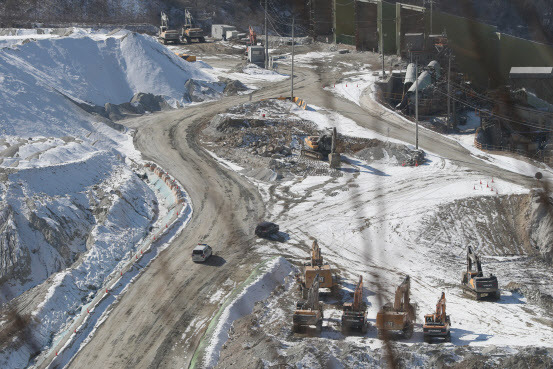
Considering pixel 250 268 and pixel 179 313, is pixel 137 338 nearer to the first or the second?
pixel 179 313

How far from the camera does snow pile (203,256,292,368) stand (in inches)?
1007

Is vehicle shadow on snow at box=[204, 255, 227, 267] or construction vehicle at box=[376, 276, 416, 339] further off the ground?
construction vehicle at box=[376, 276, 416, 339]

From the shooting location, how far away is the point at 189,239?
3791 cm

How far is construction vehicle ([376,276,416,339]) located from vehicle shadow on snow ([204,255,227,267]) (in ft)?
34.5

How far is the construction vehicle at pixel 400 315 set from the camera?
25.4 meters

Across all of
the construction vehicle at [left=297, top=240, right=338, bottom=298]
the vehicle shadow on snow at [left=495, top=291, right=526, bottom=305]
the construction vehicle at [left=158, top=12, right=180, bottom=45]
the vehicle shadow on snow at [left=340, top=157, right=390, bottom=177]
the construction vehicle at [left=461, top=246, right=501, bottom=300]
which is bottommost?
the vehicle shadow on snow at [left=495, top=291, right=526, bottom=305]

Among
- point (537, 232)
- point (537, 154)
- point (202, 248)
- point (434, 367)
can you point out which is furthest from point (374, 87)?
point (434, 367)

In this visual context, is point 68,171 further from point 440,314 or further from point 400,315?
point 440,314

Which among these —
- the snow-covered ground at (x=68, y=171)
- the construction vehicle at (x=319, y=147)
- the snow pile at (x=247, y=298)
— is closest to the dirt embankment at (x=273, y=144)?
the construction vehicle at (x=319, y=147)

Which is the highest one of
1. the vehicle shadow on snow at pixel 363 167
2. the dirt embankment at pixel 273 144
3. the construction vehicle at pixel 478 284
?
the dirt embankment at pixel 273 144

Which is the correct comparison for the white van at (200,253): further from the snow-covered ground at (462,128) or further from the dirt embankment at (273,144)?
the snow-covered ground at (462,128)

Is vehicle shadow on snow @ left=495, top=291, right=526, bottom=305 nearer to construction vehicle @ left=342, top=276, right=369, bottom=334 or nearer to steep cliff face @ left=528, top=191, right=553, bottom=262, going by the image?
steep cliff face @ left=528, top=191, right=553, bottom=262

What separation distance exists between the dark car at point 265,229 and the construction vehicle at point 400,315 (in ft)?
38.7

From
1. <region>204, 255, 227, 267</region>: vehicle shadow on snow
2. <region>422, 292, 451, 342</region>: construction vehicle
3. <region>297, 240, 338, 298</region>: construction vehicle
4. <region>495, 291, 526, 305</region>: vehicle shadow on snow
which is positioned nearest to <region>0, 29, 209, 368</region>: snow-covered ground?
<region>204, 255, 227, 267</region>: vehicle shadow on snow
